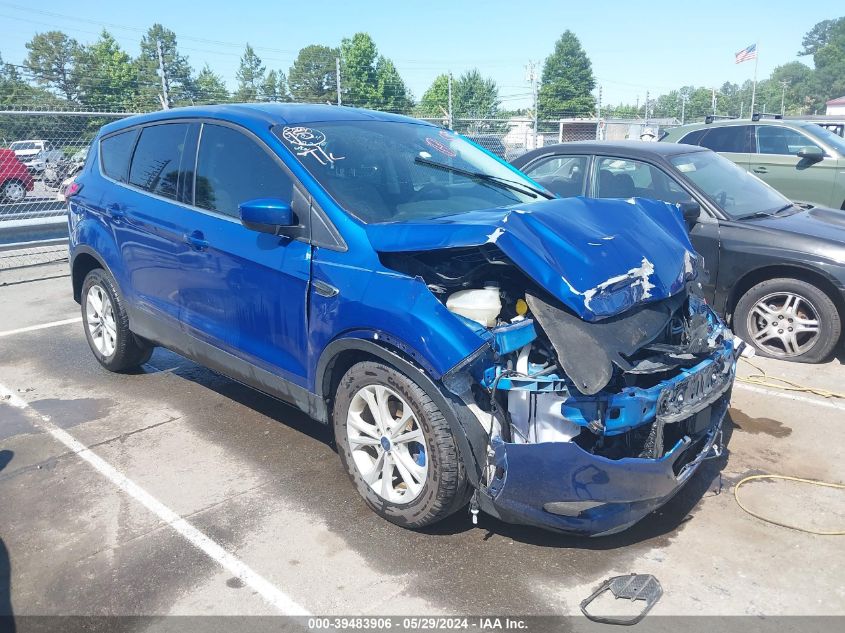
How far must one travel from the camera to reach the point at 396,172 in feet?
12.8

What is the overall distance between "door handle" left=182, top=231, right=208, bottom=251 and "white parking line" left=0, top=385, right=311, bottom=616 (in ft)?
4.50

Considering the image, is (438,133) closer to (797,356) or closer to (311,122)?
(311,122)

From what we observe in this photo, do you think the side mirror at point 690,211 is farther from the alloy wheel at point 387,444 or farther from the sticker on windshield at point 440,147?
the alloy wheel at point 387,444

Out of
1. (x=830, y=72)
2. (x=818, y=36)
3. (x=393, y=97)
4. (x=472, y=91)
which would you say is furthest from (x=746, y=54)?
(x=818, y=36)

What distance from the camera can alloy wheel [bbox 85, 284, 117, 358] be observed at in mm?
5348

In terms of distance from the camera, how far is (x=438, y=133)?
462 centimetres

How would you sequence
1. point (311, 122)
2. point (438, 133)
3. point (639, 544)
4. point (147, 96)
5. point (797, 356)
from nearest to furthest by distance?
1. point (639, 544)
2. point (311, 122)
3. point (438, 133)
4. point (797, 356)
5. point (147, 96)

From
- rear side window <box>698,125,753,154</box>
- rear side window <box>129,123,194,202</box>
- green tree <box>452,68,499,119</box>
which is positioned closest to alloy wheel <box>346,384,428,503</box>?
rear side window <box>129,123,194,202</box>

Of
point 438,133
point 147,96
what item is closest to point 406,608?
point 438,133

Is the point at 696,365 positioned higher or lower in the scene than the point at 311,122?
lower

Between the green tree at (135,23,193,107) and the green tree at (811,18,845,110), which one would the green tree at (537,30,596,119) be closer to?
the green tree at (811,18,845,110)

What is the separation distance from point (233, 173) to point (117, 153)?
5.37 ft

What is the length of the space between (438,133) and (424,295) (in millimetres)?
1971

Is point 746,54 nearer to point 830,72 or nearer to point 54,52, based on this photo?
point 54,52
